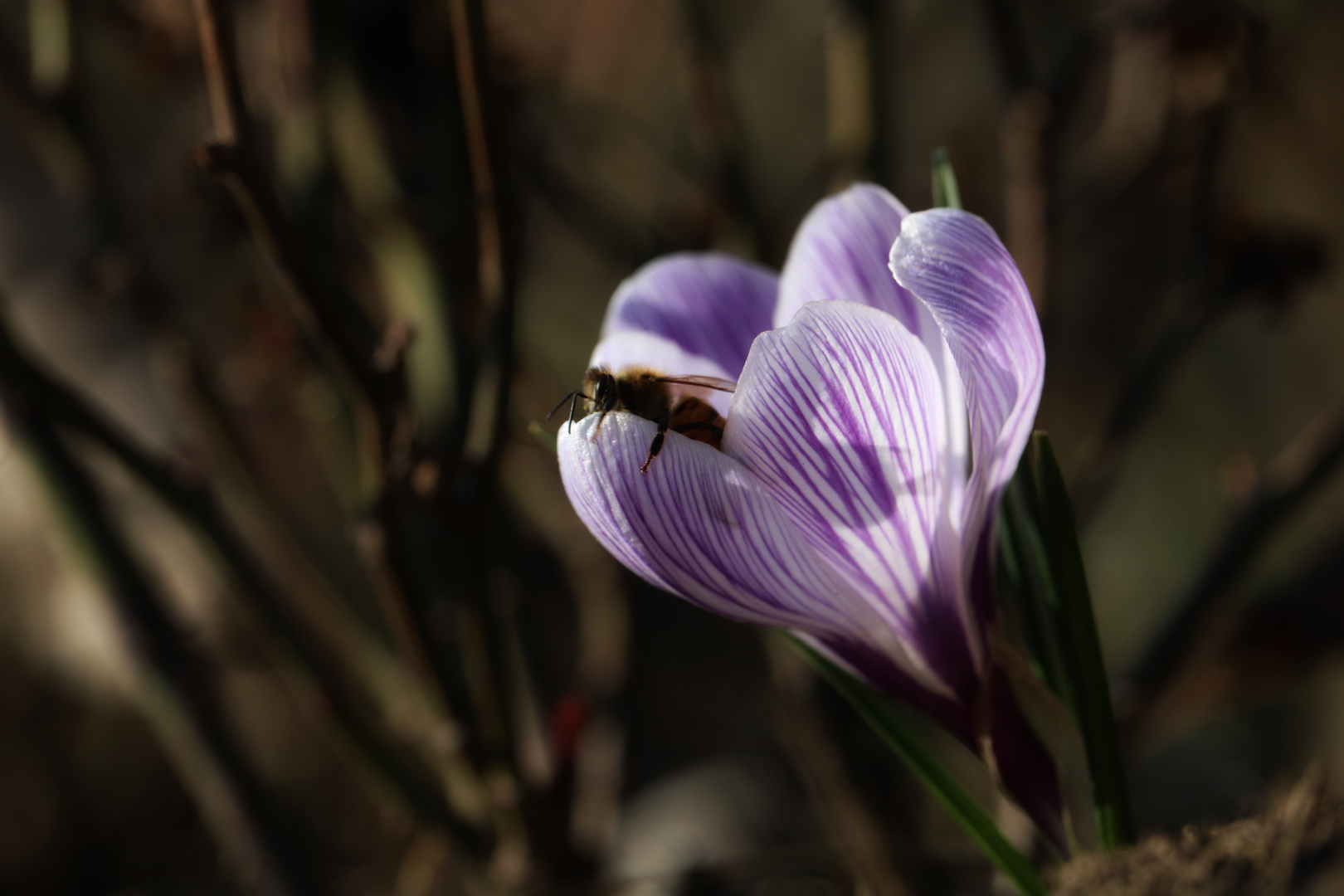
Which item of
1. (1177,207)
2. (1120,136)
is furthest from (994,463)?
(1177,207)

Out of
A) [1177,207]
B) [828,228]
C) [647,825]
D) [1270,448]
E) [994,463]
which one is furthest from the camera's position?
[1270,448]

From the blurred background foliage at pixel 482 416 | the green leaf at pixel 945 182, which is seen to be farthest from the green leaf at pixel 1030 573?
the blurred background foliage at pixel 482 416

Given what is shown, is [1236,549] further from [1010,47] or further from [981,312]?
[981,312]

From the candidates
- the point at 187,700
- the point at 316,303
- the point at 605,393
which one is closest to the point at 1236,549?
the point at 605,393

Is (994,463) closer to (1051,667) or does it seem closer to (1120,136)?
(1051,667)

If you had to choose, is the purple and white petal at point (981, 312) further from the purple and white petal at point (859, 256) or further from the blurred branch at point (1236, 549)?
the blurred branch at point (1236, 549)

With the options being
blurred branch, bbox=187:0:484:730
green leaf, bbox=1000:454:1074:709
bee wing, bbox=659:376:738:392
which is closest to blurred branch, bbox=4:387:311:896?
blurred branch, bbox=187:0:484:730
